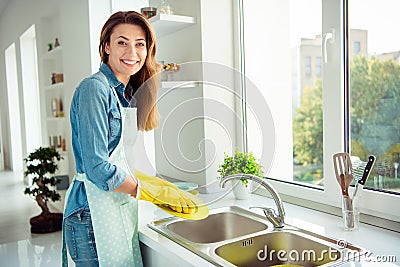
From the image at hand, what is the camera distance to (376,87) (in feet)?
4.42

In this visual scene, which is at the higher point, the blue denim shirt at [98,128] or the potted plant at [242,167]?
the blue denim shirt at [98,128]

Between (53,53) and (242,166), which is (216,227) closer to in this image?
(242,166)

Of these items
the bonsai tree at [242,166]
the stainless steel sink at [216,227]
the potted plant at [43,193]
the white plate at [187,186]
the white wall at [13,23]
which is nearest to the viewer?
the stainless steel sink at [216,227]

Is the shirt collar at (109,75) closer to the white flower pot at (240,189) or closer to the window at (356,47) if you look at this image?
the white flower pot at (240,189)

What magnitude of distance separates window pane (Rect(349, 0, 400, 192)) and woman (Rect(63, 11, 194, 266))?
0.64 meters

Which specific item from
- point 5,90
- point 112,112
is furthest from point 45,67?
point 112,112

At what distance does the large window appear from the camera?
4.33 ft

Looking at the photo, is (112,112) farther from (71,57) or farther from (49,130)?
(49,130)

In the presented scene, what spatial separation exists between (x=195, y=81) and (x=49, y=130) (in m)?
3.36

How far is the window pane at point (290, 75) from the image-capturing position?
5.53ft

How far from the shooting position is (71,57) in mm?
3303

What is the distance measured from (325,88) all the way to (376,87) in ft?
0.61
